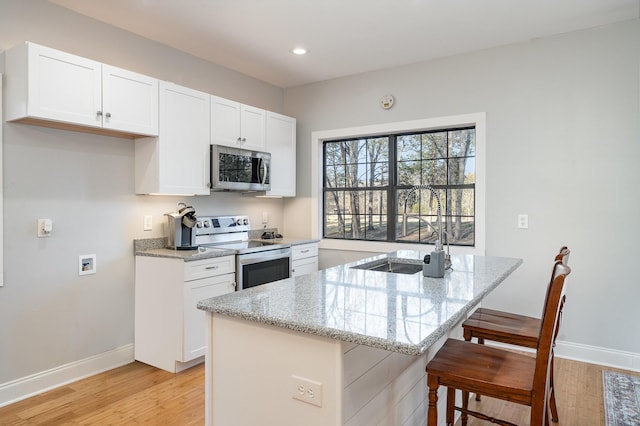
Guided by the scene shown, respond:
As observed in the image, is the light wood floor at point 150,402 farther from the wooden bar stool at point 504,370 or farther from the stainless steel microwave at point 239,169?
the stainless steel microwave at point 239,169

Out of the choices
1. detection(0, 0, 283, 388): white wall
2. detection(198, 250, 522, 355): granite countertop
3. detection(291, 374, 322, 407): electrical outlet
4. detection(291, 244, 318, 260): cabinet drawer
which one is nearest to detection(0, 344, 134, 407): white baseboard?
detection(0, 0, 283, 388): white wall

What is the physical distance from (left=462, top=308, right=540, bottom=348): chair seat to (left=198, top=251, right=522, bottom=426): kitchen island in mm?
392

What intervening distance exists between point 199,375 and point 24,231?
1.54m

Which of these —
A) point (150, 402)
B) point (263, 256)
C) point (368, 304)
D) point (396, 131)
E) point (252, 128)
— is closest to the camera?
point (368, 304)

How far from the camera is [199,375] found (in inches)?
116

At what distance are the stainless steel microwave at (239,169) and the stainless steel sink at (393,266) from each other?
1656mm

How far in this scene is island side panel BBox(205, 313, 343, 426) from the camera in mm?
→ 1347

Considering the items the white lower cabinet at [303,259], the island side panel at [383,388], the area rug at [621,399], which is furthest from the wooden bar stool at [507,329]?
the white lower cabinet at [303,259]

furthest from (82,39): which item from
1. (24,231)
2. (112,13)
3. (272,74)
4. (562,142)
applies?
(562,142)

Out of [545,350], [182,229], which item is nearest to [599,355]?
[545,350]

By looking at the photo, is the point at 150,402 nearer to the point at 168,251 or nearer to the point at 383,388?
the point at 168,251

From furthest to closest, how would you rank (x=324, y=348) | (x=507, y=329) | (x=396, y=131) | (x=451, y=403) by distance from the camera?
(x=396, y=131) → (x=507, y=329) → (x=451, y=403) → (x=324, y=348)

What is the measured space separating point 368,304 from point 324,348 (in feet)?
1.01

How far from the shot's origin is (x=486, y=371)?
1617 mm
